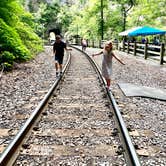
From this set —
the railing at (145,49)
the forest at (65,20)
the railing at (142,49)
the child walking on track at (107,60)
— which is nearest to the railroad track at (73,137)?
the child walking on track at (107,60)

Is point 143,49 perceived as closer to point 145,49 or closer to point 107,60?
point 145,49

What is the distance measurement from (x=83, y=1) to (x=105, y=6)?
20.9 meters

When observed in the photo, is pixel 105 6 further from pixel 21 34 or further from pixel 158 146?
pixel 158 146

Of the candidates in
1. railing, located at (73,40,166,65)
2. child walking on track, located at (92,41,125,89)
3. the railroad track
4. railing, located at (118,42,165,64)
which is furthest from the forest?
the railroad track

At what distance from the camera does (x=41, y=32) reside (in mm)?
77625

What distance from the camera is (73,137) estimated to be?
5594mm

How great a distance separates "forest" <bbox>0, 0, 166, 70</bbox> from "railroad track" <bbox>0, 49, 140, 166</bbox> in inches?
267

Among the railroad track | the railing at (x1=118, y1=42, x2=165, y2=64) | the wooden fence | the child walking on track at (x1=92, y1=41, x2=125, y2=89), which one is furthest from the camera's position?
the wooden fence

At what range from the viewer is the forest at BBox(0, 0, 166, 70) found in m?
16.2

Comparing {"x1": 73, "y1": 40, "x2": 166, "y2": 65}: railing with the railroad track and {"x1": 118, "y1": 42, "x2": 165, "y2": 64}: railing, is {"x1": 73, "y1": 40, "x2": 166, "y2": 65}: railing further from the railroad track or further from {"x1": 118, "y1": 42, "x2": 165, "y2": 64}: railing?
the railroad track

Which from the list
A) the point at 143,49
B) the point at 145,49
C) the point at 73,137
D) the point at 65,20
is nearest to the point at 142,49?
the point at 143,49

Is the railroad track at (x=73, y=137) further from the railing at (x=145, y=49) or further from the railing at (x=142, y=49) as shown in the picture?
the railing at (x=142, y=49)

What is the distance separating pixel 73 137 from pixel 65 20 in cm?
7776

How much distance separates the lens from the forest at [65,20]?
636 inches
